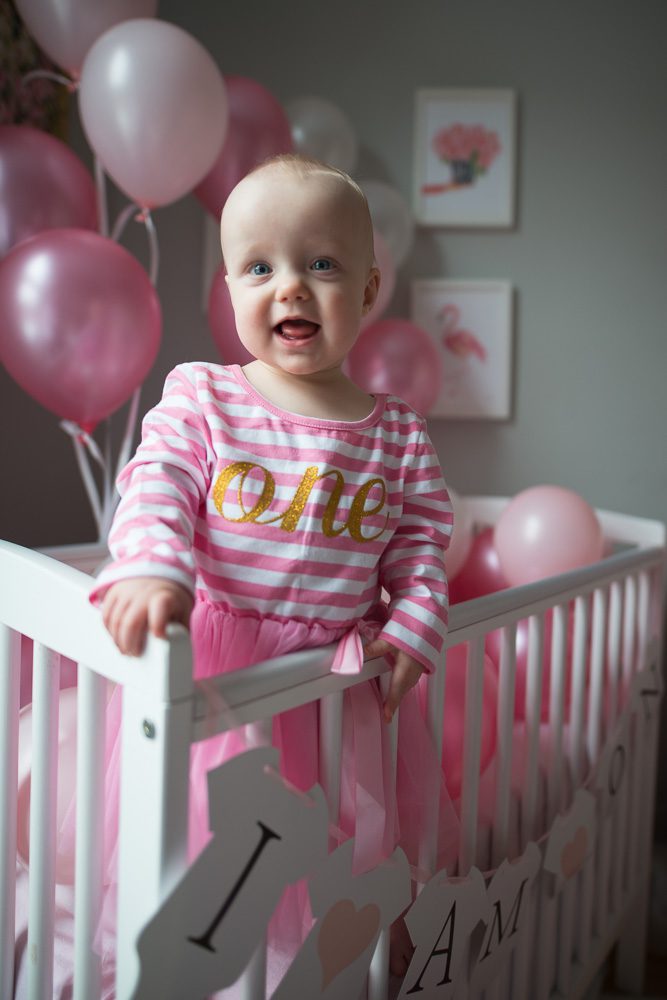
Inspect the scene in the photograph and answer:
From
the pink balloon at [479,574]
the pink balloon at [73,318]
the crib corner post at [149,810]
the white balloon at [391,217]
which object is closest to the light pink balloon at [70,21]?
the pink balloon at [73,318]

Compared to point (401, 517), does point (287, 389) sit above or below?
above

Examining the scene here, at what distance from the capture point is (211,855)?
616 millimetres

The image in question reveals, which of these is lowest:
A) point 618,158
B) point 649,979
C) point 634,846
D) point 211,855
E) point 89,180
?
point 649,979

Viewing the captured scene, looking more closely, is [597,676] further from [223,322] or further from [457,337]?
[457,337]

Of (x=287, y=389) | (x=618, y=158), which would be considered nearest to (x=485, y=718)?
(x=287, y=389)

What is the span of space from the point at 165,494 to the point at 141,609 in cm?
13

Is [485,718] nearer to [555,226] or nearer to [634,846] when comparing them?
[634,846]

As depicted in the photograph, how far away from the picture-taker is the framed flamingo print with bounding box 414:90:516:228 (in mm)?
2080

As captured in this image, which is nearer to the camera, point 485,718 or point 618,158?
point 485,718

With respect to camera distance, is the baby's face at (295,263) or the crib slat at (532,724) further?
the crib slat at (532,724)

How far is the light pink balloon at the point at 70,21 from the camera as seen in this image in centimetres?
146

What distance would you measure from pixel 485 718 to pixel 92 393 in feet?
2.50

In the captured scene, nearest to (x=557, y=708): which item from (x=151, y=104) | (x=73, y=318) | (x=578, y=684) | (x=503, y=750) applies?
(x=578, y=684)

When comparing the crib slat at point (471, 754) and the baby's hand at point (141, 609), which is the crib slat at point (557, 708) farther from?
the baby's hand at point (141, 609)
